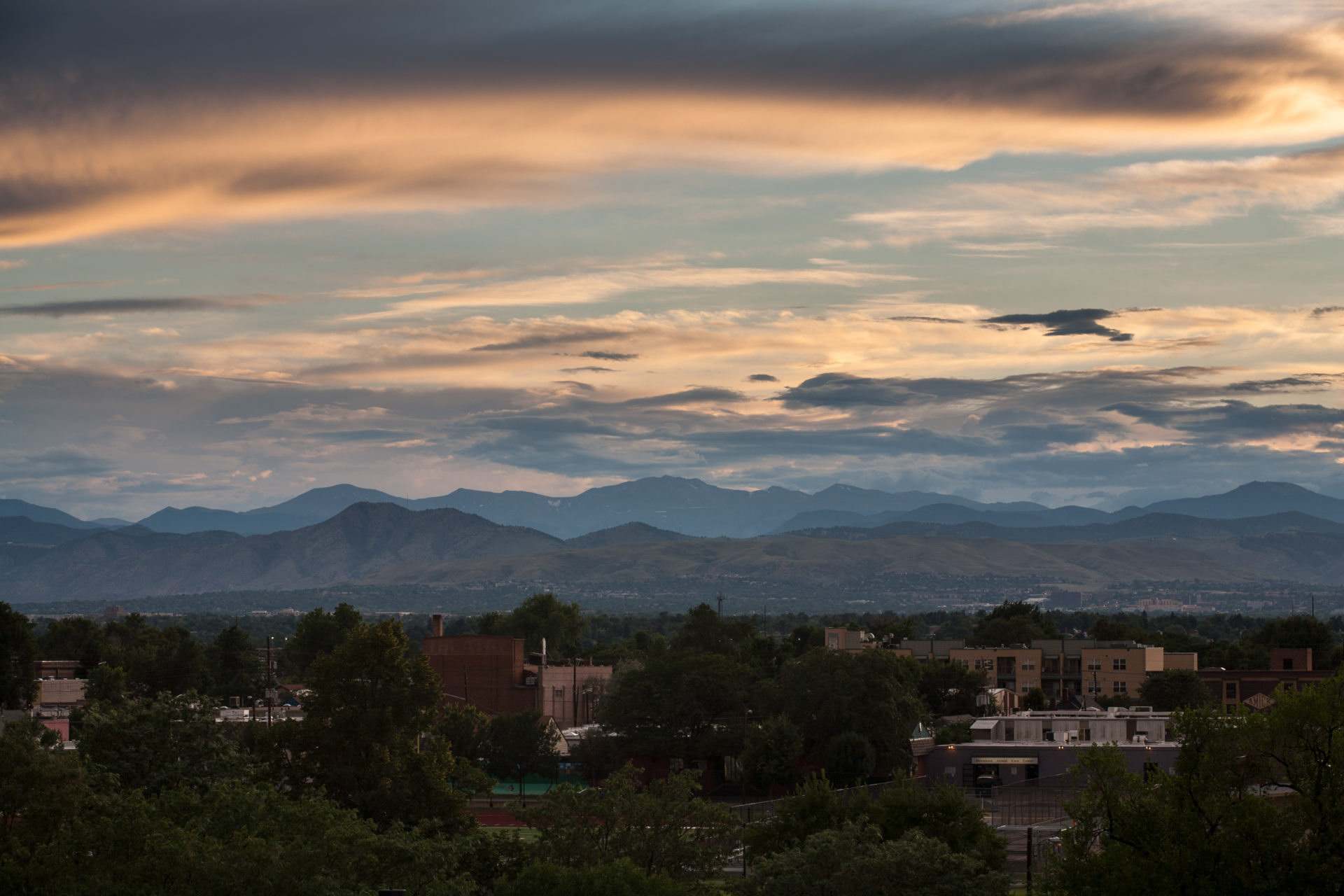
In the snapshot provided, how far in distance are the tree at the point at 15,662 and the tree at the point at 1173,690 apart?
101m

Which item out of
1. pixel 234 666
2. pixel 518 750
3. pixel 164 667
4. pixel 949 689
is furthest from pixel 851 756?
pixel 234 666

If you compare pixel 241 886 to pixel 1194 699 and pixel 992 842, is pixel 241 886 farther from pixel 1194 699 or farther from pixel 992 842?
pixel 1194 699

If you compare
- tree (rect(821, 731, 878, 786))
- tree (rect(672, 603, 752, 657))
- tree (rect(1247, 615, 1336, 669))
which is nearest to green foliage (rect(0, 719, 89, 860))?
tree (rect(821, 731, 878, 786))

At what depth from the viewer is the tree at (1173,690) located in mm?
150000

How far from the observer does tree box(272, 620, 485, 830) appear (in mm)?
58062

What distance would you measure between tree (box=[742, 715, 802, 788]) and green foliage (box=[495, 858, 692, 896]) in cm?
5944

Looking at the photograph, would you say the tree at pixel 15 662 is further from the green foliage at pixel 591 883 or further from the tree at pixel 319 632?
the green foliage at pixel 591 883

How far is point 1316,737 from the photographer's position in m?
40.9

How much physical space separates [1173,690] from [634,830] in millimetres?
110674

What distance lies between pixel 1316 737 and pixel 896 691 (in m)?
70.7

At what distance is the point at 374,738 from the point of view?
59.2 meters

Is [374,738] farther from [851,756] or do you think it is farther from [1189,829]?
[851,756]

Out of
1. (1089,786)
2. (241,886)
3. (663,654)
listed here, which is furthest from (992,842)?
(663,654)

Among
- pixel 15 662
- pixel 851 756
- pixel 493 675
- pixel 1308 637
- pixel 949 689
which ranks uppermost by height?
pixel 1308 637
